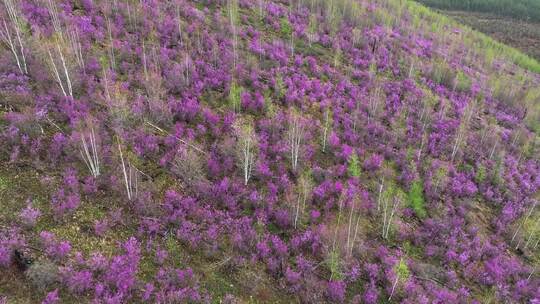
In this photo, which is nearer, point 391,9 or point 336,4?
point 336,4

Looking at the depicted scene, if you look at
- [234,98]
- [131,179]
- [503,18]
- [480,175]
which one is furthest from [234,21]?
[503,18]

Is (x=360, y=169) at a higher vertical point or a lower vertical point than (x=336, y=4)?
lower

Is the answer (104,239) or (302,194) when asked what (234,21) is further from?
(104,239)

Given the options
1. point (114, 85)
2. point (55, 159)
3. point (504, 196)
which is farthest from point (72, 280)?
point (504, 196)

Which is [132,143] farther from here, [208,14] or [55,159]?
[208,14]

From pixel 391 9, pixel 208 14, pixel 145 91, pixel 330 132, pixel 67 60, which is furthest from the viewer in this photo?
pixel 391 9

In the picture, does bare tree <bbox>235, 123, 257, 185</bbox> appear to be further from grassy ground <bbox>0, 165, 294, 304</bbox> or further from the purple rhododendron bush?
grassy ground <bbox>0, 165, 294, 304</bbox>
